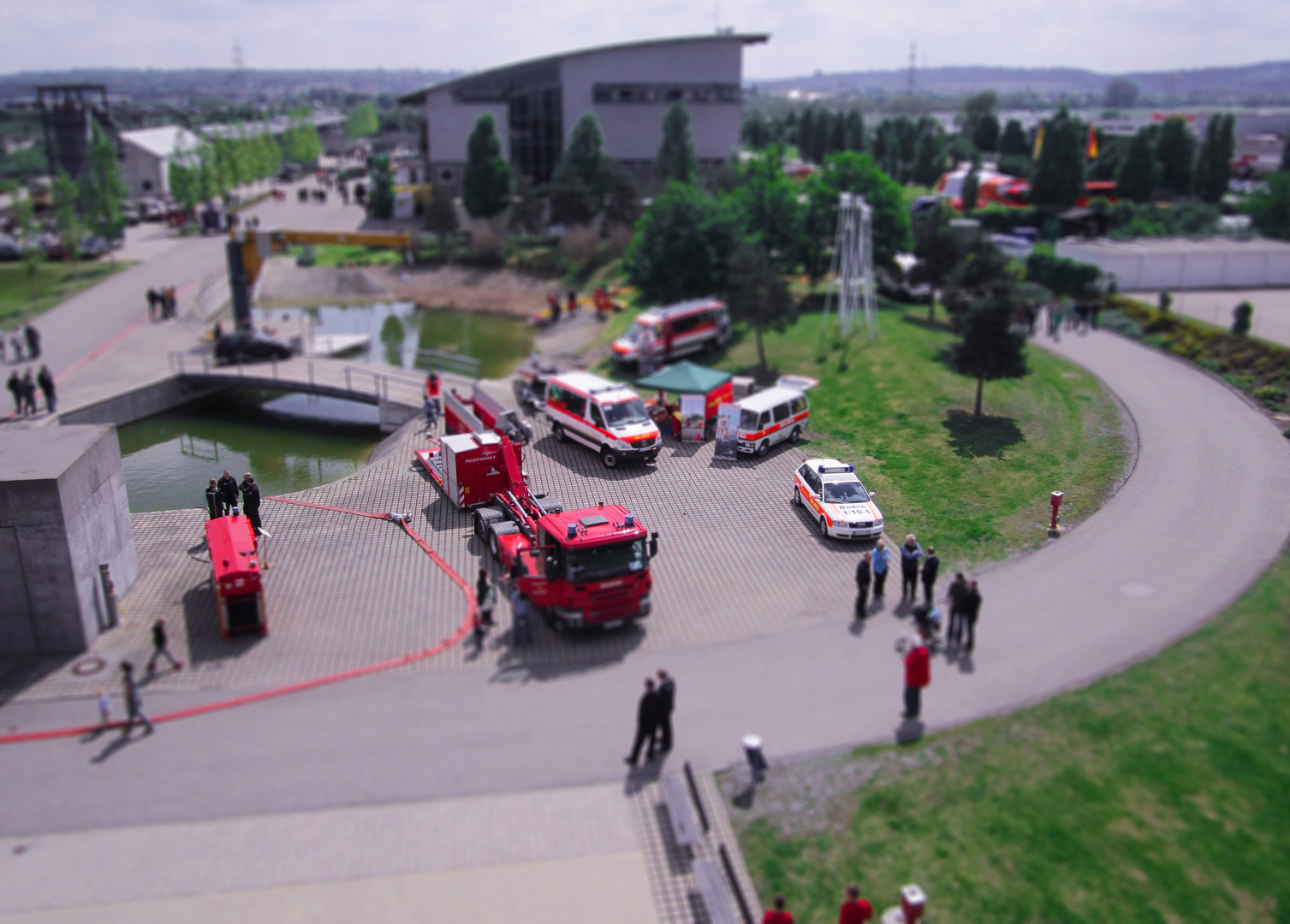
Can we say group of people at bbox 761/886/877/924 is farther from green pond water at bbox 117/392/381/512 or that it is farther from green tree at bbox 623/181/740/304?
green tree at bbox 623/181/740/304

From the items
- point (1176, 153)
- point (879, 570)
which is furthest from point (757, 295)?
point (1176, 153)

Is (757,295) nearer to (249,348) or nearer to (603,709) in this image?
(249,348)

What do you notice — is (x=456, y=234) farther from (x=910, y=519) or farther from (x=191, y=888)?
(x=191, y=888)

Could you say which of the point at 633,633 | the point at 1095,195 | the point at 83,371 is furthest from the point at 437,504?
the point at 1095,195

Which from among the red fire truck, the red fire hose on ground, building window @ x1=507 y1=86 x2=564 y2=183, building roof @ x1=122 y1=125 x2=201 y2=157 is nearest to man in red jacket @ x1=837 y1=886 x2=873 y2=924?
the red fire truck

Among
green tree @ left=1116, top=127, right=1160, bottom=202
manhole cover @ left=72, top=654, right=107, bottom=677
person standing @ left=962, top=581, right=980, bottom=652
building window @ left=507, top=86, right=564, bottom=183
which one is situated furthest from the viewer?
building window @ left=507, top=86, right=564, bottom=183

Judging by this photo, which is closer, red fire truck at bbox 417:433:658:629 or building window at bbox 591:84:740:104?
red fire truck at bbox 417:433:658:629

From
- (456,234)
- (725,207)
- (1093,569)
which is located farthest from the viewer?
(456,234)
